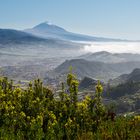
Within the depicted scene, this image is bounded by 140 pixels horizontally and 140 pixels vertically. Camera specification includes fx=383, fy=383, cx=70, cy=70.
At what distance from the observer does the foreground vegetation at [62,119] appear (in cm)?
3994

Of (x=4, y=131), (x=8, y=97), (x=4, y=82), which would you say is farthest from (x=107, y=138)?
(x=4, y=82)

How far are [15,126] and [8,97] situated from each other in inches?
174

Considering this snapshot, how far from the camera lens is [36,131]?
39.2m

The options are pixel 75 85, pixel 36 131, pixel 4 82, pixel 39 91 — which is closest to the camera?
pixel 36 131

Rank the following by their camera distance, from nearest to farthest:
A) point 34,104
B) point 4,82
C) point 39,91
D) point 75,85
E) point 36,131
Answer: point 36,131
point 75,85
point 34,104
point 39,91
point 4,82

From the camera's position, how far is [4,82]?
5362 centimetres

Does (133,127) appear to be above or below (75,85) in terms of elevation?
below

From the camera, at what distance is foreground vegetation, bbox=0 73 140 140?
131 feet

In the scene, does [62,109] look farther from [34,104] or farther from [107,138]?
[107,138]

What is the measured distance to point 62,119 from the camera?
4741cm

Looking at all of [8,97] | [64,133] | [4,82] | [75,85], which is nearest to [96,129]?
[64,133]

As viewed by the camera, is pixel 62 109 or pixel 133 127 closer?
Result: pixel 133 127

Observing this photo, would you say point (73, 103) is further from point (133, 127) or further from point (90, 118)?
point (133, 127)

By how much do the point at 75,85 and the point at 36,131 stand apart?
22.0 ft
